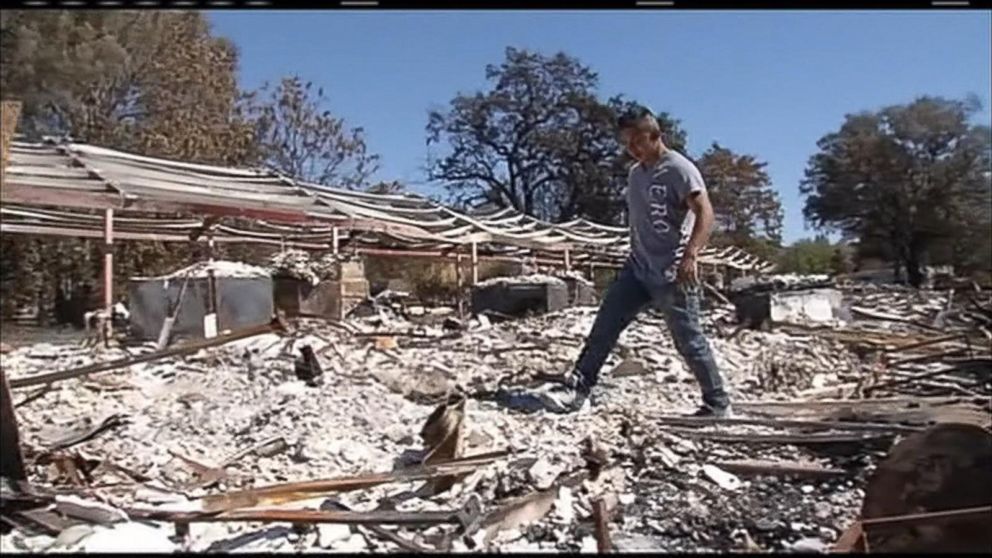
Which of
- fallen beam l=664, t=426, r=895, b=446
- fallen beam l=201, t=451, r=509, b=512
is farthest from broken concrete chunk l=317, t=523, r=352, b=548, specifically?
fallen beam l=664, t=426, r=895, b=446

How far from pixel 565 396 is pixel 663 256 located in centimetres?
60

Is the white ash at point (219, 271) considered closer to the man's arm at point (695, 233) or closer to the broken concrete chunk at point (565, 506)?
the man's arm at point (695, 233)

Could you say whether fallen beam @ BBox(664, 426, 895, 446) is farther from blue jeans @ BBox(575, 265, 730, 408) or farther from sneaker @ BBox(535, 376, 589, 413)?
sneaker @ BBox(535, 376, 589, 413)

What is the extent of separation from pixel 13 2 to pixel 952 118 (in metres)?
2.46

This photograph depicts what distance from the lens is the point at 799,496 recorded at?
2.32 meters

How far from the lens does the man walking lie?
317cm

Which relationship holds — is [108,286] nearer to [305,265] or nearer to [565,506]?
[565,506]

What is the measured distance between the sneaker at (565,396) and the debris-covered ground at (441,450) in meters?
0.07

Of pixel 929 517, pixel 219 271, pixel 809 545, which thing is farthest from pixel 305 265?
pixel 929 517

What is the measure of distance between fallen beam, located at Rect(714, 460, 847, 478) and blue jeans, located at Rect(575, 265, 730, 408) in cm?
64

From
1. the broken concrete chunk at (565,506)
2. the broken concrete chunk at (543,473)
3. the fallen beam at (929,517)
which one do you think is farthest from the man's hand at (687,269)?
the fallen beam at (929,517)

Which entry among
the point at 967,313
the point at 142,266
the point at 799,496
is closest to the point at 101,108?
the point at 142,266

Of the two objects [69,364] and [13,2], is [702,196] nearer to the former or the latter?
[69,364]

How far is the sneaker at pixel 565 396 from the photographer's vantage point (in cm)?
327
